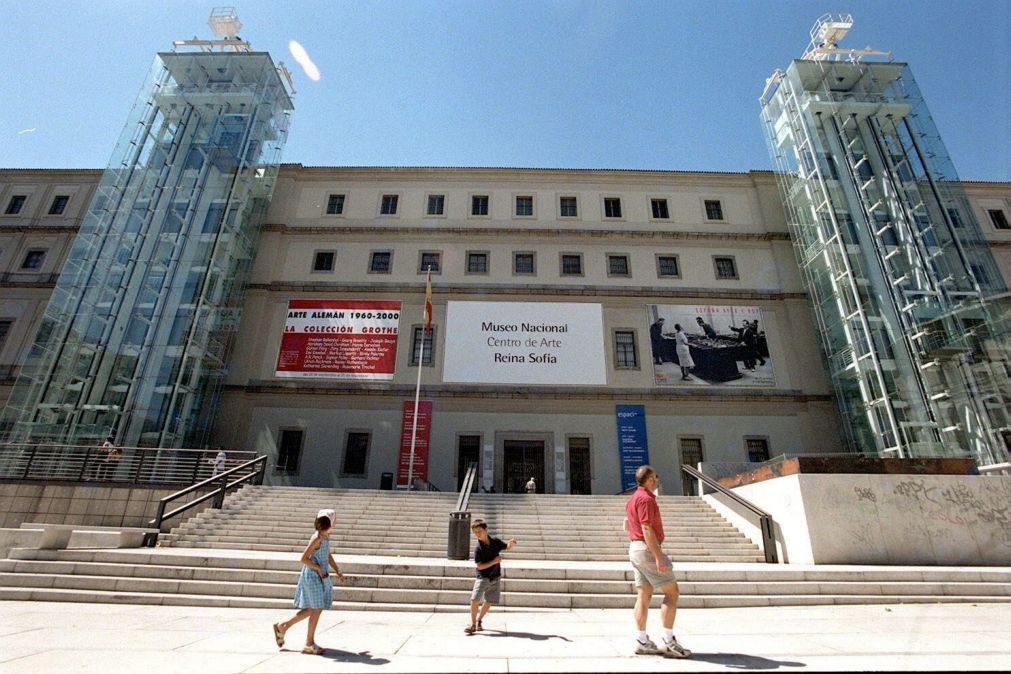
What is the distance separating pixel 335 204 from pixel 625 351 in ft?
54.6

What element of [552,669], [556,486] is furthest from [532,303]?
[552,669]

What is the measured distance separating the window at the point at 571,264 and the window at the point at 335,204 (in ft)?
38.8

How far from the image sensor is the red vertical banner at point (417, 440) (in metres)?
19.5

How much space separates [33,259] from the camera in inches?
966

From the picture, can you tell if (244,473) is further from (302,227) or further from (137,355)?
(302,227)

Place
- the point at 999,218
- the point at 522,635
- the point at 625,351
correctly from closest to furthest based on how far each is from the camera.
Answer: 1. the point at 522,635
2. the point at 625,351
3. the point at 999,218

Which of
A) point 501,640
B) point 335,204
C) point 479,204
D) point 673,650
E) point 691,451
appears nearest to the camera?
point 673,650

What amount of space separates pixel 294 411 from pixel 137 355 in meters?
6.69

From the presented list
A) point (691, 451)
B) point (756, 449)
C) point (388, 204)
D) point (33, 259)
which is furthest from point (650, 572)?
point (33, 259)

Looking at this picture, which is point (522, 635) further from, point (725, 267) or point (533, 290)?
point (725, 267)

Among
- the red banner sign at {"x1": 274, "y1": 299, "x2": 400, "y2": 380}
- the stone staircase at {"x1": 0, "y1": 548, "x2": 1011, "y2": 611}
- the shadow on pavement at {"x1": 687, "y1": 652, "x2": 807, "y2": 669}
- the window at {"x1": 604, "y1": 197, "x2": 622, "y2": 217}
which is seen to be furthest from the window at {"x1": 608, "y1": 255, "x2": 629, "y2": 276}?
the shadow on pavement at {"x1": 687, "y1": 652, "x2": 807, "y2": 669}

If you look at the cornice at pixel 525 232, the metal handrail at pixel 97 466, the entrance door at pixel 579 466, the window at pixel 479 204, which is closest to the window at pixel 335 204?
the cornice at pixel 525 232

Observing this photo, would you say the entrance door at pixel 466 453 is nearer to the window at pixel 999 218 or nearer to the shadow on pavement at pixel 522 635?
the shadow on pavement at pixel 522 635

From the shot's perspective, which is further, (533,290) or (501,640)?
(533,290)
